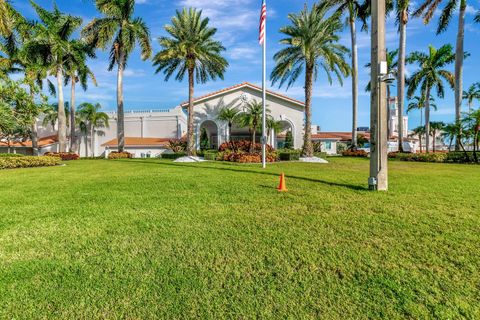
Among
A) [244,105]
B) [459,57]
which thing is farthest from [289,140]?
[459,57]

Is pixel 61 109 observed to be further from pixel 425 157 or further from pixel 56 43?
pixel 425 157

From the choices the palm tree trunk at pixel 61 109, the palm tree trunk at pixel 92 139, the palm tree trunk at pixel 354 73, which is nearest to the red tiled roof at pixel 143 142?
the palm tree trunk at pixel 92 139

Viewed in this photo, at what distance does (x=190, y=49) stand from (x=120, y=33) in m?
10.6

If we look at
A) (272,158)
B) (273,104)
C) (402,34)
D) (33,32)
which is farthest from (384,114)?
(33,32)

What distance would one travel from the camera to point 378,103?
743 centimetres

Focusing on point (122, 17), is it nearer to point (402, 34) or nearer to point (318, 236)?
point (402, 34)

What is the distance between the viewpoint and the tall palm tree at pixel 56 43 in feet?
91.6

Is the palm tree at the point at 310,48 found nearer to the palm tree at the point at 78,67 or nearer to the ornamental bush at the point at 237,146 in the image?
the ornamental bush at the point at 237,146

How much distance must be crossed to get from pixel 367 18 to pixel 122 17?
84.5ft

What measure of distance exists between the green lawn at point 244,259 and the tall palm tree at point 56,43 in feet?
88.8

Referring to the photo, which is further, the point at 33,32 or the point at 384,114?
the point at 33,32

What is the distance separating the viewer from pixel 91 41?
29406 millimetres

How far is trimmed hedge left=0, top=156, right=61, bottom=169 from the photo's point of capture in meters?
17.3

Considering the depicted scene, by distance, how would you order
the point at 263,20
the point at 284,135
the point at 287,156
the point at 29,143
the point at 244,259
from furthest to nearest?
the point at 29,143 → the point at 284,135 → the point at 287,156 → the point at 263,20 → the point at 244,259
